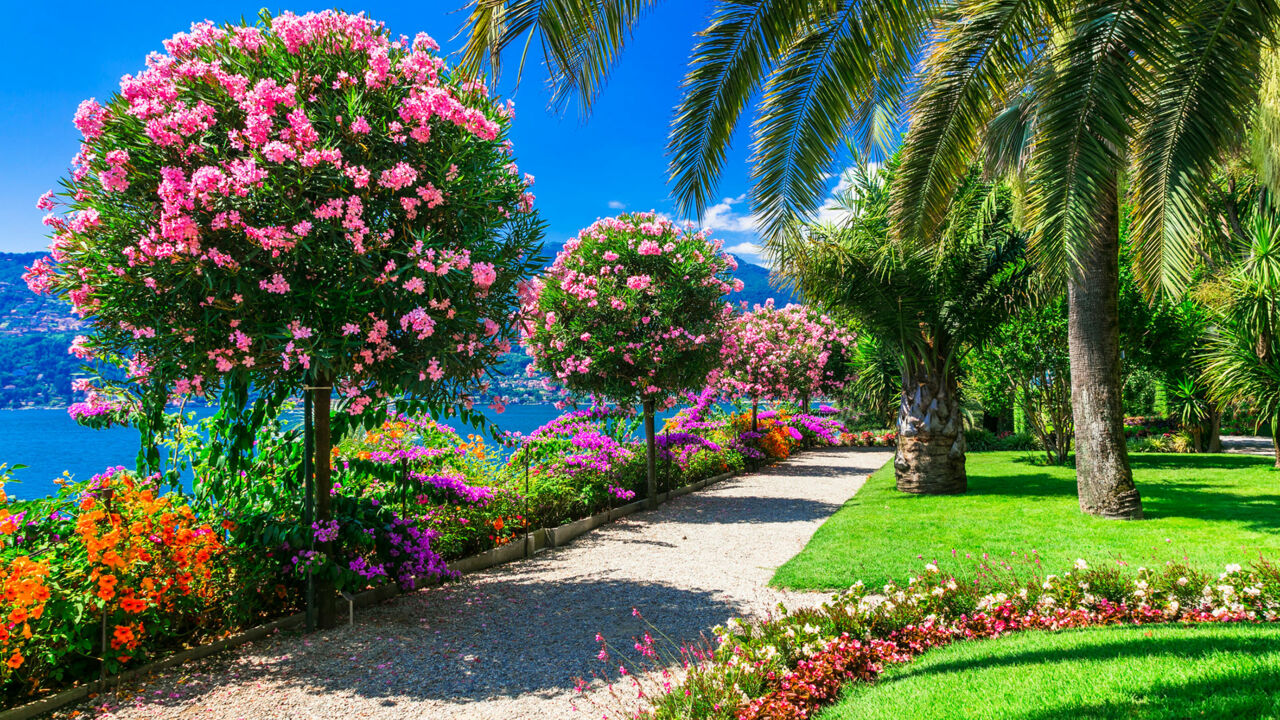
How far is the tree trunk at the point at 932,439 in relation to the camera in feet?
35.0

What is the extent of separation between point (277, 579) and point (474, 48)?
4.08 m

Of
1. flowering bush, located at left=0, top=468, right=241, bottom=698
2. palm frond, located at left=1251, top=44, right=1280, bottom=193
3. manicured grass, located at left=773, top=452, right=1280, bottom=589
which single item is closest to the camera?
flowering bush, located at left=0, top=468, right=241, bottom=698

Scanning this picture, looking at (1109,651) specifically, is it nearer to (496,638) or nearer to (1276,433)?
(496,638)

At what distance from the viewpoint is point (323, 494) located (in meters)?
4.95

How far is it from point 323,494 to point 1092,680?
5048 millimetres

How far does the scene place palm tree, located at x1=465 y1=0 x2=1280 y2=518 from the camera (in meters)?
3.74

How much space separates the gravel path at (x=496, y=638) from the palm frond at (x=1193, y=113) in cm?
422

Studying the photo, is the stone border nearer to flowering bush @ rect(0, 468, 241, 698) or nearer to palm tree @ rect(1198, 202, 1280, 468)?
flowering bush @ rect(0, 468, 241, 698)

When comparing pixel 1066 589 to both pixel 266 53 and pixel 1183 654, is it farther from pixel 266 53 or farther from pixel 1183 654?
pixel 266 53

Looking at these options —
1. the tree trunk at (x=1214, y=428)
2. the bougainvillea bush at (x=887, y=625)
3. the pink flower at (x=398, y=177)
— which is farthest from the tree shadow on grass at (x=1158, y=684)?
the tree trunk at (x=1214, y=428)

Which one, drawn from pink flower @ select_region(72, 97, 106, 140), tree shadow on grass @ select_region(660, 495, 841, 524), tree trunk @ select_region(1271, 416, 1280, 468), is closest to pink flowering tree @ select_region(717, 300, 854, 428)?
tree shadow on grass @ select_region(660, 495, 841, 524)

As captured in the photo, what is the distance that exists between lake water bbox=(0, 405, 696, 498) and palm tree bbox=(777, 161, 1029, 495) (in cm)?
552

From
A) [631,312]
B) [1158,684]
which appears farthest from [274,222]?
[631,312]

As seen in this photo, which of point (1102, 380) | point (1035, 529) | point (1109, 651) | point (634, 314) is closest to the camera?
point (1109, 651)
